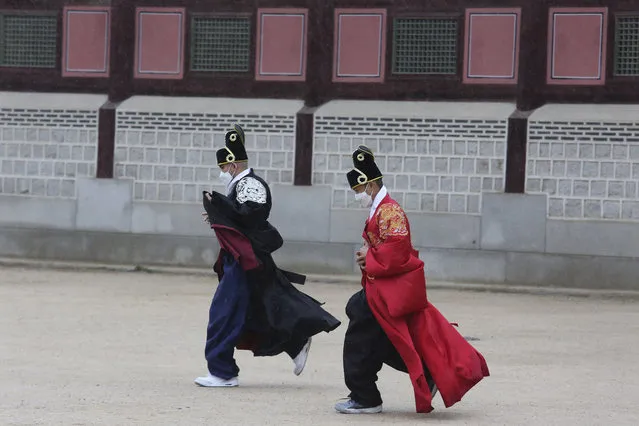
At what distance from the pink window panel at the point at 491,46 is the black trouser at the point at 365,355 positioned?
34.2ft

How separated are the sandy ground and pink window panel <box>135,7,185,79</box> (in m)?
3.76

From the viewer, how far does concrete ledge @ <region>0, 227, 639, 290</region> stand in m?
18.6

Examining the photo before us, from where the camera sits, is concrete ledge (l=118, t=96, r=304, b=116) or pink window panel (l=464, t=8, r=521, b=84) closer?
pink window panel (l=464, t=8, r=521, b=84)

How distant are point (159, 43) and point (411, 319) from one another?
12039 mm

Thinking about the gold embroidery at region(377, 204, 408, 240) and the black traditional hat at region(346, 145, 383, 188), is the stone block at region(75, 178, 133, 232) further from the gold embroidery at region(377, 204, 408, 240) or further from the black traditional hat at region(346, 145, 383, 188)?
the gold embroidery at region(377, 204, 408, 240)

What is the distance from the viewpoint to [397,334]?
9070 millimetres

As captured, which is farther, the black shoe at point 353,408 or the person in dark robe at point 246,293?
the person in dark robe at point 246,293

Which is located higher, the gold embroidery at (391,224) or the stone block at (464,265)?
the gold embroidery at (391,224)

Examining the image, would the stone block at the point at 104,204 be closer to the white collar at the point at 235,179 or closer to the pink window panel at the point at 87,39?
the pink window panel at the point at 87,39

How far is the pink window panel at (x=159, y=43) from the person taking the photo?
20484mm

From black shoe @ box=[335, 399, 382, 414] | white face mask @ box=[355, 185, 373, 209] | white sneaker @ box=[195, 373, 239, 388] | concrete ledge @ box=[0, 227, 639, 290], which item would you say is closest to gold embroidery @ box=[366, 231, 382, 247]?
white face mask @ box=[355, 185, 373, 209]

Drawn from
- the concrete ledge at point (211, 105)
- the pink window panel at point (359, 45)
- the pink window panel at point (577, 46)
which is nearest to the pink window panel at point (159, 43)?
the concrete ledge at point (211, 105)

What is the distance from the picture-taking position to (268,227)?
10711 millimetres

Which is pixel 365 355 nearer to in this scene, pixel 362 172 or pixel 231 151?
pixel 362 172
